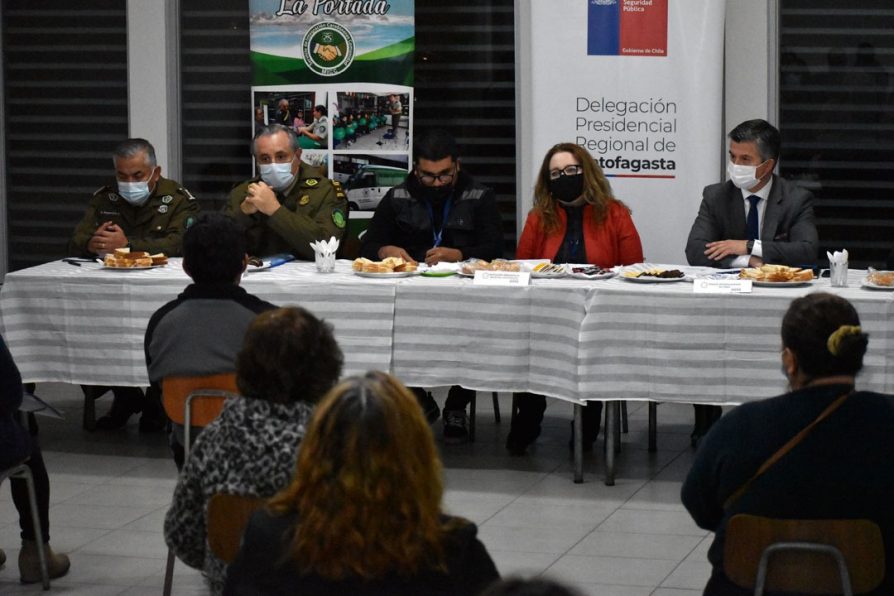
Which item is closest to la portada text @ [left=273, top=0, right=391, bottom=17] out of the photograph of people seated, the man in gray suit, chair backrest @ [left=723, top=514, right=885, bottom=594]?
the photograph of people seated

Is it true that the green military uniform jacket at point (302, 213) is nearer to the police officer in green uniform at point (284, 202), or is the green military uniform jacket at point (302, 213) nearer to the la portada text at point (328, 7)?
the police officer in green uniform at point (284, 202)

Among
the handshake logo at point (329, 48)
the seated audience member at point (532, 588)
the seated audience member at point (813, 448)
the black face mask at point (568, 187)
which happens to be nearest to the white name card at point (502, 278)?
the black face mask at point (568, 187)

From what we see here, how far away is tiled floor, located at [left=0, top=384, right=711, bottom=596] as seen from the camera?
4324mm

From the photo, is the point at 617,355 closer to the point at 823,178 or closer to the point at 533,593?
the point at 823,178

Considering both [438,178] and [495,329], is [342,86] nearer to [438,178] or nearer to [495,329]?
[438,178]

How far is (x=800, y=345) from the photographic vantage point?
2.91 metres

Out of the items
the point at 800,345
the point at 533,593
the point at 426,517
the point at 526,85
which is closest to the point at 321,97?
the point at 526,85

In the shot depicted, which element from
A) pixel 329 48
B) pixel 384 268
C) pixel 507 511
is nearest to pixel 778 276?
pixel 507 511

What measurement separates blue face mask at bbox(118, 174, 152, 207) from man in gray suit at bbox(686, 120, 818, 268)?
2441mm

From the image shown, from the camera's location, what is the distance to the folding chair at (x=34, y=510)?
3990 mm

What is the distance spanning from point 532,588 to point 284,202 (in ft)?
16.7

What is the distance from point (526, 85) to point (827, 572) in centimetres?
500

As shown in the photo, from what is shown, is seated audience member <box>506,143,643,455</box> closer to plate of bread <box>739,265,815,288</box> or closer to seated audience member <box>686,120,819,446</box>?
seated audience member <box>686,120,819,446</box>

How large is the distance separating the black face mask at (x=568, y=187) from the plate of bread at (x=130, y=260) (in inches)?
66.0
